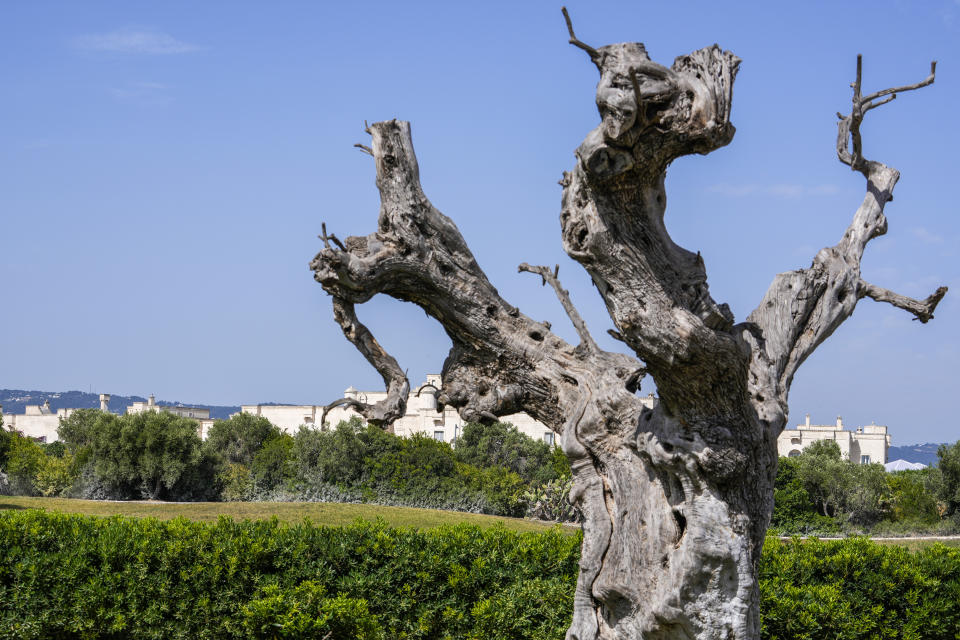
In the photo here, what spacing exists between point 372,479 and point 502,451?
11.1 metres

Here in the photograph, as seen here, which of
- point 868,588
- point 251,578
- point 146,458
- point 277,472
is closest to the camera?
point 251,578

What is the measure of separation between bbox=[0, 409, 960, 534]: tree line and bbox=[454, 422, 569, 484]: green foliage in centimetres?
282

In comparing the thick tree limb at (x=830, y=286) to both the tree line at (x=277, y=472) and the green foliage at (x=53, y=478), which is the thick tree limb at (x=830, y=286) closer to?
the tree line at (x=277, y=472)

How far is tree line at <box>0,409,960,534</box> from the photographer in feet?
87.2

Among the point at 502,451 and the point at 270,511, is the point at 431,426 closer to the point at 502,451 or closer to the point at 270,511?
the point at 502,451

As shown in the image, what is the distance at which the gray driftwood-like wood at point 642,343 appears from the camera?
11.5ft

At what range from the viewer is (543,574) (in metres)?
7.63

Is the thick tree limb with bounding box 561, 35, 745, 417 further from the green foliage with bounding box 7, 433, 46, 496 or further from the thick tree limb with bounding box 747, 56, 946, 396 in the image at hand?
the green foliage with bounding box 7, 433, 46, 496

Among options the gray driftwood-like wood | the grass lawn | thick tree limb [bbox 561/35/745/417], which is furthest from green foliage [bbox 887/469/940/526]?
thick tree limb [bbox 561/35/745/417]

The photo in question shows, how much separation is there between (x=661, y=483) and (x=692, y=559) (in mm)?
445

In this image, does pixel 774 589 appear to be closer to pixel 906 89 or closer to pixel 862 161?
pixel 862 161

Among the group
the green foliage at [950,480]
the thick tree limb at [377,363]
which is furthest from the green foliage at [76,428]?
the thick tree limb at [377,363]

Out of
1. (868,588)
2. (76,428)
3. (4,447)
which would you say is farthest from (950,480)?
(76,428)

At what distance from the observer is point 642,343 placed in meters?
3.78
